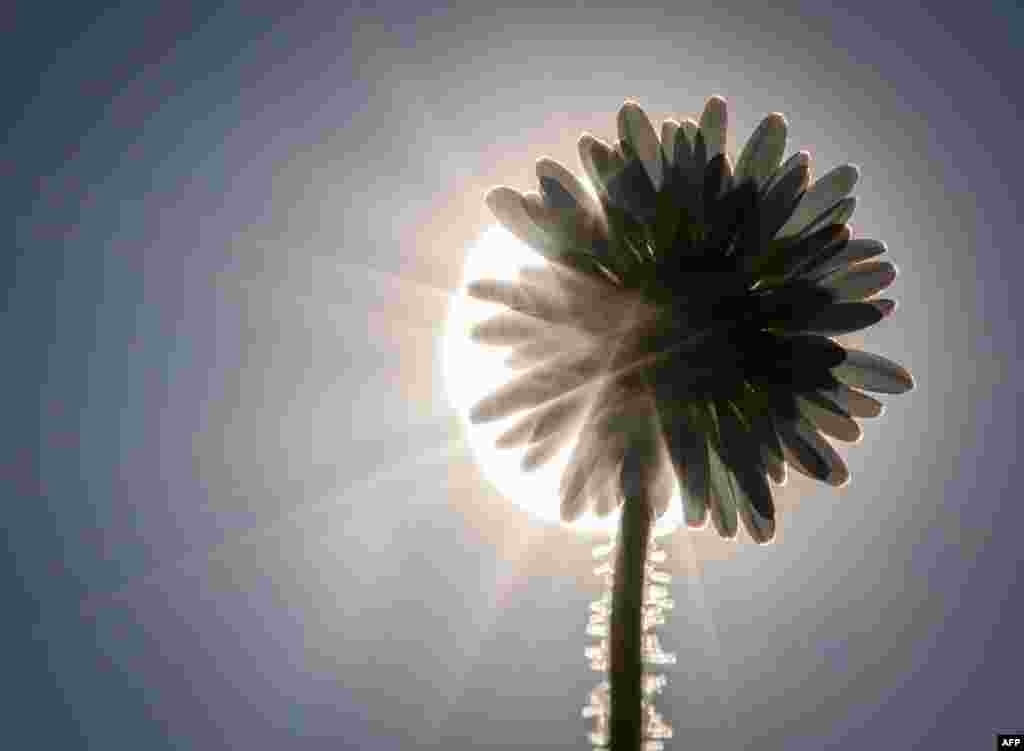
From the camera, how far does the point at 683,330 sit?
20.2 feet

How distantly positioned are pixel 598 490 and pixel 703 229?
6.17ft

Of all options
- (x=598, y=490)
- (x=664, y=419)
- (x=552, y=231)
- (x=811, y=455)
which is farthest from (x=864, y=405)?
(x=552, y=231)

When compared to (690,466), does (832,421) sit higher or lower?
higher

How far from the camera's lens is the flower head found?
610 centimetres

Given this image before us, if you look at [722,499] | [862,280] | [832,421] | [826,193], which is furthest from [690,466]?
[826,193]

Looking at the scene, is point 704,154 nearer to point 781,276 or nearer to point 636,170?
point 636,170

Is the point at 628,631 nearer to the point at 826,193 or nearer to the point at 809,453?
the point at 809,453

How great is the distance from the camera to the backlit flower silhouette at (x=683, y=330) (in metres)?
6.10

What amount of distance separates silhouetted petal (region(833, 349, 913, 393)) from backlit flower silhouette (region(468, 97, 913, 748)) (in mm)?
22

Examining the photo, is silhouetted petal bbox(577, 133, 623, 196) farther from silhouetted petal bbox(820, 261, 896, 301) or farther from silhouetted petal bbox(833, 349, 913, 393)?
silhouetted petal bbox(833, 349, 913, 393)

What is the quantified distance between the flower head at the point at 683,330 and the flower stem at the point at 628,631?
0.72 metres

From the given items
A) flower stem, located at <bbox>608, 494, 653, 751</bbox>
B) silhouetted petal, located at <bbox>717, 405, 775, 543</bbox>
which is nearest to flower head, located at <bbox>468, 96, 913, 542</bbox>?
silhouetted petal, located at <bbox>717, 405, 775, 543</bbox>

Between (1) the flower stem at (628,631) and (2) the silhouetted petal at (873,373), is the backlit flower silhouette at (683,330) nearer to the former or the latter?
(2) the silhouetted petal at (873,373)

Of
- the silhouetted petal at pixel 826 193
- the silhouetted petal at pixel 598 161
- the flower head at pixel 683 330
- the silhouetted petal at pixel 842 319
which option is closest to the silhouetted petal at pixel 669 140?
the flower head at pixel 683 330
